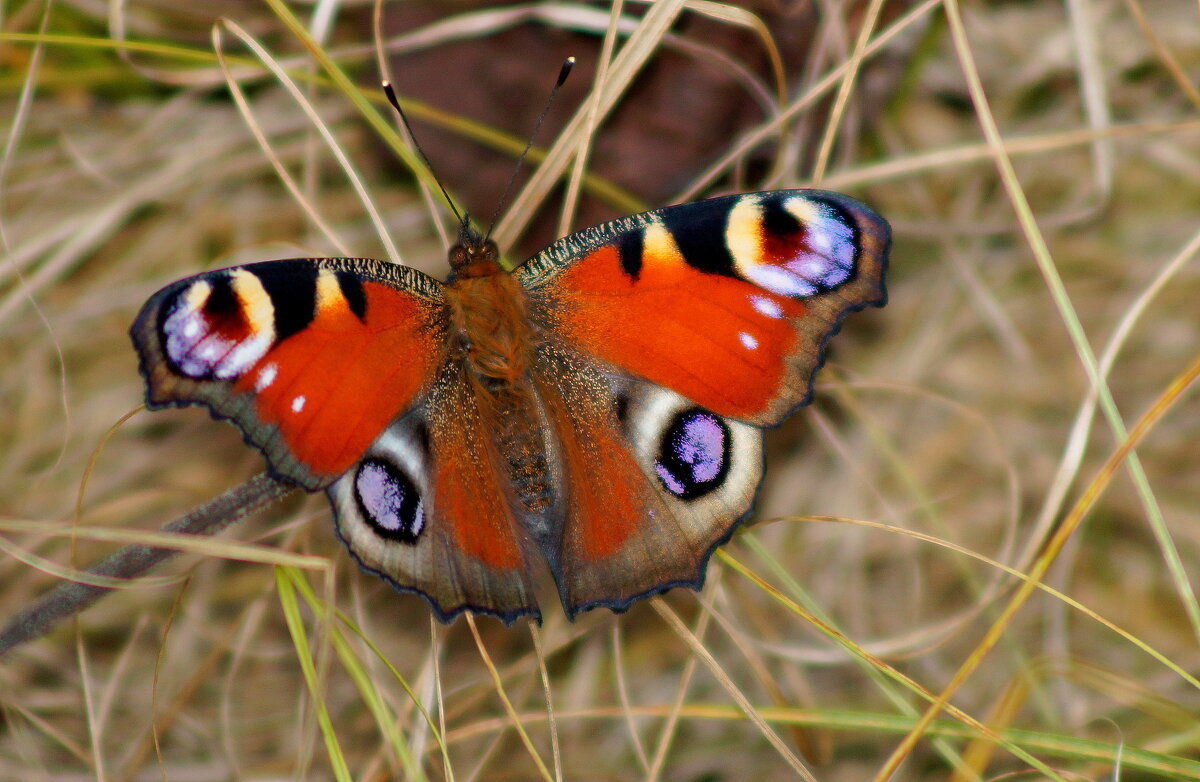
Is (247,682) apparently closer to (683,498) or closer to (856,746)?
(683,498)

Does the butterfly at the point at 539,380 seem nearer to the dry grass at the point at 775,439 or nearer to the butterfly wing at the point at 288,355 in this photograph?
the butterfly wing at the point at 288,355

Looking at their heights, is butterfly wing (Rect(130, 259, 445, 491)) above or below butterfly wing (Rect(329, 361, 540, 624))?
above

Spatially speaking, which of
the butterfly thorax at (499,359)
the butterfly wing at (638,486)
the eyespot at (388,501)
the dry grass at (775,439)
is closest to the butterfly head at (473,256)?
the butterfly thorax at (499,359)

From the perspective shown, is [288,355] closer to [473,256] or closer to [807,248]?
[473,256]

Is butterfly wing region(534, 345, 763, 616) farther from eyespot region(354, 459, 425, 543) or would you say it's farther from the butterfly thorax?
eyespot region(354, 459, 425, 543)

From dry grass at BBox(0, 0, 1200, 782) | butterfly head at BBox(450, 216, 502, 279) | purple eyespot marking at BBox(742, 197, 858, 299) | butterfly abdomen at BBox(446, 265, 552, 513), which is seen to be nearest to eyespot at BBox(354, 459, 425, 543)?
butterfly abdomen at BBox(446, 265, 552, 513)

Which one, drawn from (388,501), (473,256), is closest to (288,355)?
(388,501)
